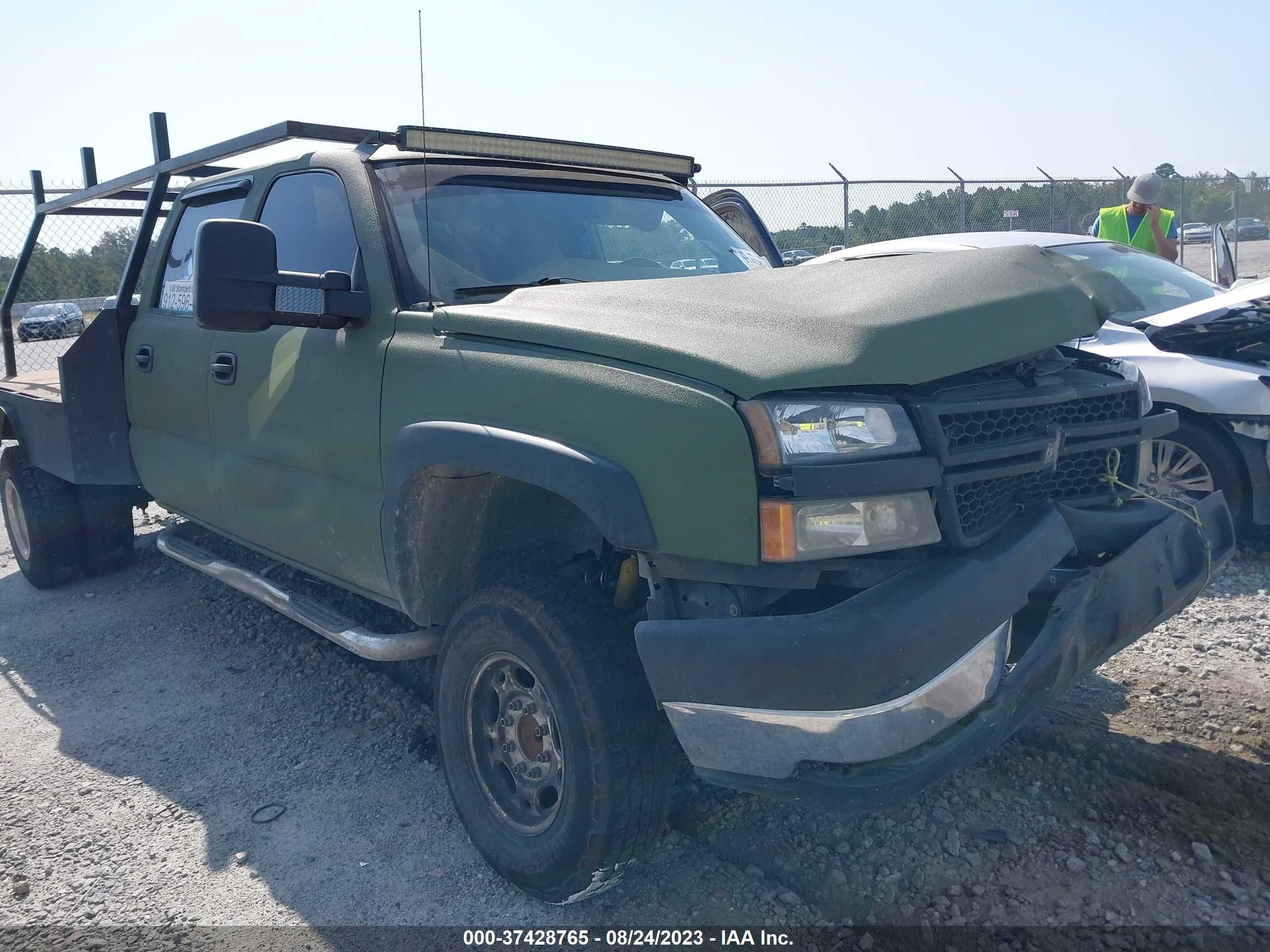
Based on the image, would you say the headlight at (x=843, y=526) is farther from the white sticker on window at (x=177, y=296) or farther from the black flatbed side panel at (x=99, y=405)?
the black flatbed side panel at (x=99, y=405)

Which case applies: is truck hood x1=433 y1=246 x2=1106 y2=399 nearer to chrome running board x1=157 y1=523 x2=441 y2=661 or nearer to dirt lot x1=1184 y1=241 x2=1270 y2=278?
chrome running board x1=157 y1=523 x2=441 y2=661

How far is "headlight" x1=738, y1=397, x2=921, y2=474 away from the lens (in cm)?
208

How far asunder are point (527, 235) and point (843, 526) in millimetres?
1766

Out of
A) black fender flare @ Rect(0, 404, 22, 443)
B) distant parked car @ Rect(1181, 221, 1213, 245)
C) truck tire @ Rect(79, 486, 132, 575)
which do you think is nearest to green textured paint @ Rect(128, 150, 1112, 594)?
truck tire @ Rect(79, 486, 132, 575)

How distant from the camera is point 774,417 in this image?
210cm

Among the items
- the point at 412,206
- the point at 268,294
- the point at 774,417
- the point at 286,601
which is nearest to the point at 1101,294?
the point at 774,417

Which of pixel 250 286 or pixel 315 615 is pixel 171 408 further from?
pixel 250 286

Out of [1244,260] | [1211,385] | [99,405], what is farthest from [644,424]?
[1244,260]

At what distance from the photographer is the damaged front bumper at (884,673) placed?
79.4 inches

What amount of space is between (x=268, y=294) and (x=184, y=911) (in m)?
1.76

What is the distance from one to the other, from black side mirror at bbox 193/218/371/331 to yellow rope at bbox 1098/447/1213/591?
7.26 feet

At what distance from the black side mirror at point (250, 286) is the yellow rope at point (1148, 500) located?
7.26 feet

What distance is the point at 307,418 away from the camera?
3369 mm

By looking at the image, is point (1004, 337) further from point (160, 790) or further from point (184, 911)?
point (160, 790)
